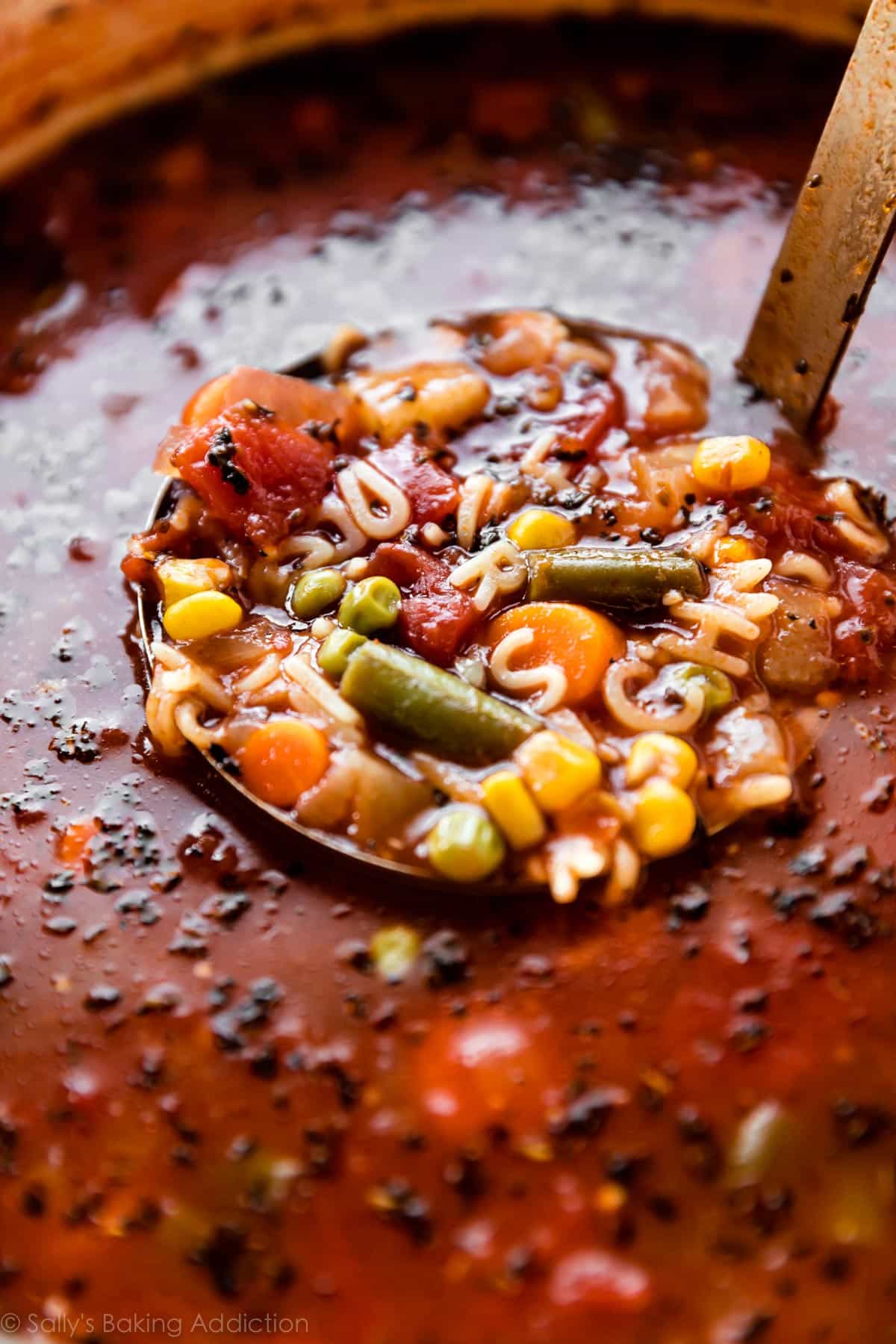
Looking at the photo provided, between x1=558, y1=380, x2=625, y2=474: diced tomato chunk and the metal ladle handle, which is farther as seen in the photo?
x1=558, y1=380, x2=625, y2=474: diced tomato chunk

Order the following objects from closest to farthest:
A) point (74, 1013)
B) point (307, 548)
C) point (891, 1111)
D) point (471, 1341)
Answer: point (471, 1341) < point (891, 1111) < point (74, 1013) < point (307, 548)

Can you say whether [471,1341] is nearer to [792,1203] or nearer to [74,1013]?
[792,1203]

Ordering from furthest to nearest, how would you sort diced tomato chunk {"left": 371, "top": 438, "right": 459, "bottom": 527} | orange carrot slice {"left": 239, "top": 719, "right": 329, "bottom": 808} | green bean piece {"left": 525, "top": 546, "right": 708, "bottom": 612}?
diced tomato chunk {"left": 371, "top": 438, "right": 459, "bottom": 527} → green bean piece {"left": 525, "top": 546, "right": 708, "bottom": 612} → orange carrot slice {"left": 239, "top": 719, "right": 329, "bottom": 808}

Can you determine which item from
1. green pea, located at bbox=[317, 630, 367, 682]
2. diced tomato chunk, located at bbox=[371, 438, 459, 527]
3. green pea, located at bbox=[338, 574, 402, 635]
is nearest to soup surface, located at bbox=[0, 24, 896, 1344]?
green pea, located at bbox=[317, 630, 367, 682]

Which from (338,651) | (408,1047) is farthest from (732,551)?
(408,1047)

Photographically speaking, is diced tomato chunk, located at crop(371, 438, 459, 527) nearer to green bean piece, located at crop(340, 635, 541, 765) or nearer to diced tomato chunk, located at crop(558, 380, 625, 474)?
diced tomato chunk, located at crop(558, 380, 625, 474)

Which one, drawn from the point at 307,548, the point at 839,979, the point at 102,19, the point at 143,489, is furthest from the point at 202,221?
the point at 839,979

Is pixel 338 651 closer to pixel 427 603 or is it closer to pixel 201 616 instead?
pixel 427 603
